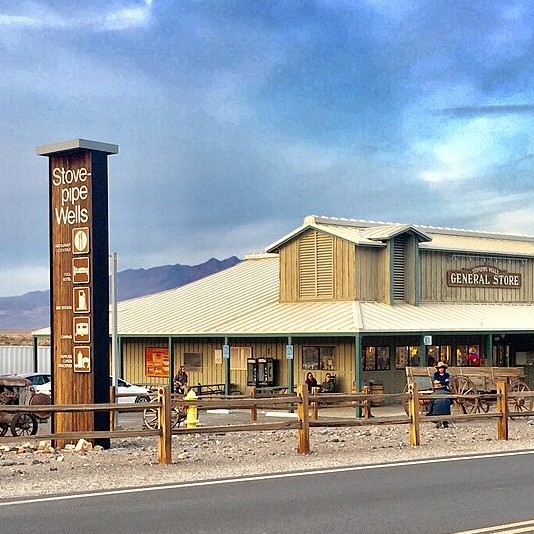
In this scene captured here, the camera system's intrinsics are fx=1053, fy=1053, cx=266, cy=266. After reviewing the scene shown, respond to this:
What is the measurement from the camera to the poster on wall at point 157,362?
41.6 m

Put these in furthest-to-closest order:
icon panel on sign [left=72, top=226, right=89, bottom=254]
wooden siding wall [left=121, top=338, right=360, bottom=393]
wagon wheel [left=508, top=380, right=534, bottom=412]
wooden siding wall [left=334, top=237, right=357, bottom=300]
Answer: wooden siding wall [left=334, top=237, right=357, bottom=300] → wooden siding wall [left=121, top=338, right=360, bottom=393] → wagon wheel [left=508, top=380, right=534, bottom=412] → icon panel on sign [left=72, top=226, right=89, bottom=254]

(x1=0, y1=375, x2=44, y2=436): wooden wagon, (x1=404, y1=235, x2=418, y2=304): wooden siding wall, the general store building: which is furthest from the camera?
(x1=404, y1=235, x2=418, y2=304): wooden siding wall

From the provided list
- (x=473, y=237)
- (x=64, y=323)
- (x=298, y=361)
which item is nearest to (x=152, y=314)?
(x=298, y=361)

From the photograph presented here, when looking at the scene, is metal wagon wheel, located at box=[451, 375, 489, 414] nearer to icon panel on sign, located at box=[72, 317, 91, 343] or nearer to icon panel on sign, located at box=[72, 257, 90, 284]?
icon panel on sign, located at box=[72, 317, 91, 343]

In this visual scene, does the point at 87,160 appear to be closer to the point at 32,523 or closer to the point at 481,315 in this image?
the point at 32,523

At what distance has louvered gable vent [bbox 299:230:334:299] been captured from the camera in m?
38.0

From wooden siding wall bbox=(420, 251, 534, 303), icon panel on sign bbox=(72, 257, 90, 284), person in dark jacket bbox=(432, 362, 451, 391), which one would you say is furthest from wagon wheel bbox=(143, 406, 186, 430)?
wooden siding wall bbox=(420, 251, 534, 303)

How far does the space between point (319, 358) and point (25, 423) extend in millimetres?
16162

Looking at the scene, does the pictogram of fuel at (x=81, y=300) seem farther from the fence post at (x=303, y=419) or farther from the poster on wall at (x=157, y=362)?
the poster on wall at (x=157, y=362)

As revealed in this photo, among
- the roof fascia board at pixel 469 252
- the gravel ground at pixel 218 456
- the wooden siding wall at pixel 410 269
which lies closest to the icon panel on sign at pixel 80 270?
the gravel ground at pixel 218 456

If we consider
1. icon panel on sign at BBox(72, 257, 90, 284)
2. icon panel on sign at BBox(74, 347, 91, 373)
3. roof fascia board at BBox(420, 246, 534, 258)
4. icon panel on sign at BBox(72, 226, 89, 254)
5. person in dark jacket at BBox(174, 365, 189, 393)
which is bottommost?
Answer: person in dark jacket at BBox(174, 365, 189, 393)

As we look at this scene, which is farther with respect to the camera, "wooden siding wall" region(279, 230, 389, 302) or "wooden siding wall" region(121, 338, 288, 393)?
"wooden siding wall" region(121, 338, 288, 393)

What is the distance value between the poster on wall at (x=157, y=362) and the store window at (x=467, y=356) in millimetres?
11287

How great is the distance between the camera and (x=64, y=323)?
64.8 ft
